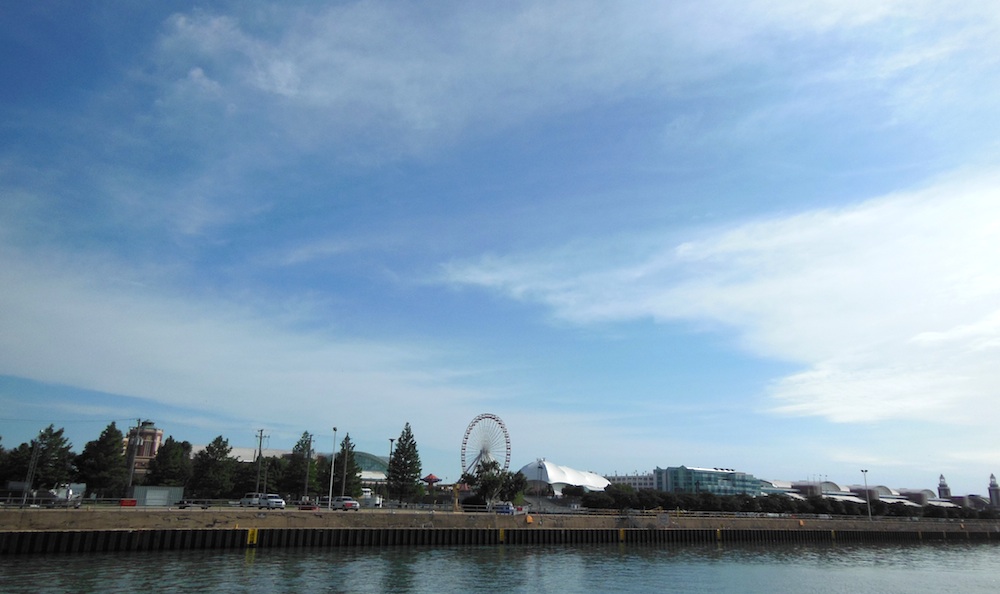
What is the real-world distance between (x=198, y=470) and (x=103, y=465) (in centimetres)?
1393

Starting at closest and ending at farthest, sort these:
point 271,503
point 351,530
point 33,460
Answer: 1. point 351,530
2. point 271,503
3. point 33,460

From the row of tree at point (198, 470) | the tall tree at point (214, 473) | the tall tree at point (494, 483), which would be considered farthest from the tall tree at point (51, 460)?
the tall tree at point (494, 483)

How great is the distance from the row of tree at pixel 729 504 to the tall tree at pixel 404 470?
3242cm

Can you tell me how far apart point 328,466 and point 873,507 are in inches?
5235

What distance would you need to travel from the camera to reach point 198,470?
10188 cm

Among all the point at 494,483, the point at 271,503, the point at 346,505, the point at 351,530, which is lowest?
the point at 351,530

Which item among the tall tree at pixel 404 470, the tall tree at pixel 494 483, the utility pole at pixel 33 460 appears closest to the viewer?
the utility pole at pixel 33 460

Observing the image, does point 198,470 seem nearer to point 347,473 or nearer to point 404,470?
point 347,473

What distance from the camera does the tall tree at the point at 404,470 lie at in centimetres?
12200

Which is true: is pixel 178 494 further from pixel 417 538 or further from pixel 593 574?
pixel 593 574

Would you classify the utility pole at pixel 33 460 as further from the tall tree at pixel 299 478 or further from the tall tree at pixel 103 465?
the tall tree at pixel 299 478

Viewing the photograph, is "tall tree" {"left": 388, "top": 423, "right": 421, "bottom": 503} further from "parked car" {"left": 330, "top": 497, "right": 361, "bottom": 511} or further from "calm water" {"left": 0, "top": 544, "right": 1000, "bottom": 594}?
"calm water" {"left": 0, "top": 544, "right": 1000, "bottom": 594}

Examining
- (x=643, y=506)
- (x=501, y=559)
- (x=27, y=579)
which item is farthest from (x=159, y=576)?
(x=643, y=506)

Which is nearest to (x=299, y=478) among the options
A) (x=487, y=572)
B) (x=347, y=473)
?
(x=347, y=473)
